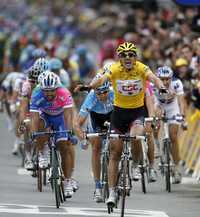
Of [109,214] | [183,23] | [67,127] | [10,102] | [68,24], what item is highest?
[68,24]

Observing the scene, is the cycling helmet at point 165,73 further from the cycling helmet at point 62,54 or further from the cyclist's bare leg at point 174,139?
the cycling helmet at point 62,54

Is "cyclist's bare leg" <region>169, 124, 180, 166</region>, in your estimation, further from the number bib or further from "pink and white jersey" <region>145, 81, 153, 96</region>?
the number bib

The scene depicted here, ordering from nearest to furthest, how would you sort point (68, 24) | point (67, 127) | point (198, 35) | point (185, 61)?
1. point (67, 127)
2. point (185, 61)
3. point (198, 35)
4. point (68, 24)

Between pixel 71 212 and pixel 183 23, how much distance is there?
1430 centimetres

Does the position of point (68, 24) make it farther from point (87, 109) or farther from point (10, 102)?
point (87, 109)

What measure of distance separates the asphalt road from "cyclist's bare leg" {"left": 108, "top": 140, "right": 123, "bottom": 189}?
1.41ft

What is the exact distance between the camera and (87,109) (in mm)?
18547

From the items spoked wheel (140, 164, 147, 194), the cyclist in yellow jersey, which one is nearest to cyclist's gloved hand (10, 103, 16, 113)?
spoked wheel (140, 164, 147, 194)

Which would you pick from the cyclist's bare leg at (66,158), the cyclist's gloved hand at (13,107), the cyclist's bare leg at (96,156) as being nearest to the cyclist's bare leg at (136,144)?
the cyclist's bare leg at (96,156)

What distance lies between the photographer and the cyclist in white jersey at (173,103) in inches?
823

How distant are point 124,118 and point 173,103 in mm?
4229

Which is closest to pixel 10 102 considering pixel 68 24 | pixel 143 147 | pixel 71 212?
pixel 143 147

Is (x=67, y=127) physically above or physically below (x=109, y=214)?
above

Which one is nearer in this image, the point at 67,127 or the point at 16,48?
the point at 67,127
